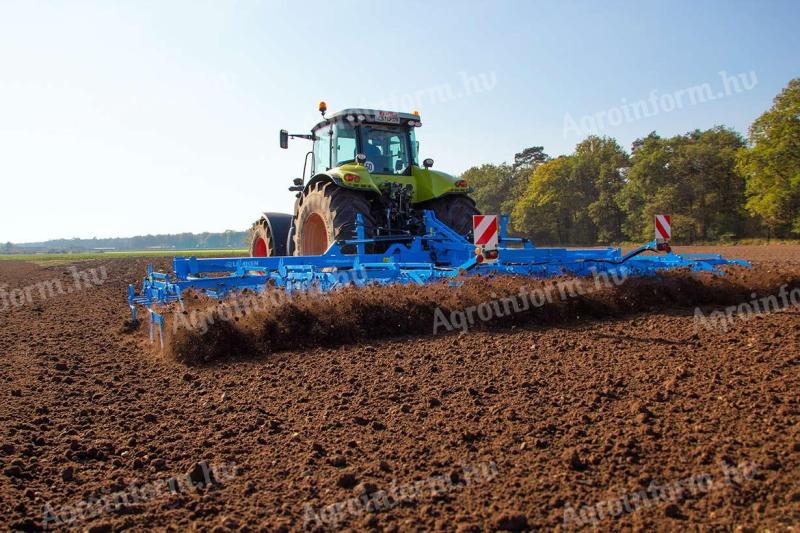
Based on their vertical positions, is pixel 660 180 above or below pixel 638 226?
above

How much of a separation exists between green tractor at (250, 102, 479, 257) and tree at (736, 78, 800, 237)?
2146cm

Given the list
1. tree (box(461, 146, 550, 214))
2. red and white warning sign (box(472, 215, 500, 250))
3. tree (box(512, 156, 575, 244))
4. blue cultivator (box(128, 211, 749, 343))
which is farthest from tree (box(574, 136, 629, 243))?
red and white warning sign (box(472, 215, 500, 250))

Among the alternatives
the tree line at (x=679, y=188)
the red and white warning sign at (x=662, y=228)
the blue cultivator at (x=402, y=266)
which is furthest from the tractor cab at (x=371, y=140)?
the tree line at (x=679, y=188)

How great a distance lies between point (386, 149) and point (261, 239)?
275cm

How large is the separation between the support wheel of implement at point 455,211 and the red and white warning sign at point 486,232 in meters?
2.43

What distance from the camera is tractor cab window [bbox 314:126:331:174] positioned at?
802cm

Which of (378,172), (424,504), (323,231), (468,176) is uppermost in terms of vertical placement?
(468,176)

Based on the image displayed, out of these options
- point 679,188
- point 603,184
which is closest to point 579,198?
point 603,184

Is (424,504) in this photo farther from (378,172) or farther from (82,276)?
(82,276)

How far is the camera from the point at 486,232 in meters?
5.30

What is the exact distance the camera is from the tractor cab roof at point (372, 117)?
302 inches

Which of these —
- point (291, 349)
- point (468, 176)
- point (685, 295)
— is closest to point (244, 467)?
point (291, 349)

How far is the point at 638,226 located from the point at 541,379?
96.2 ft

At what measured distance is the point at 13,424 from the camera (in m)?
3.43
